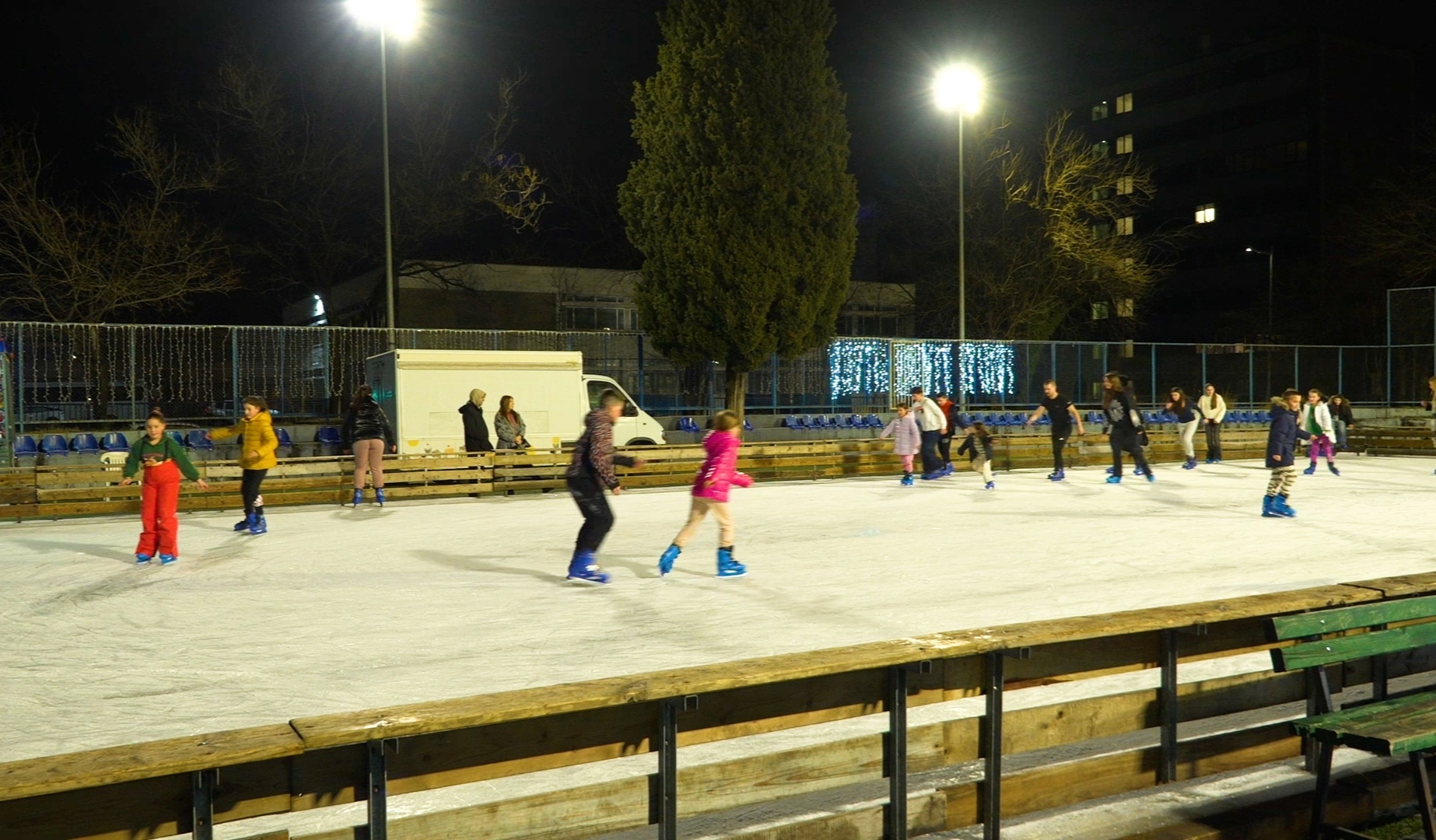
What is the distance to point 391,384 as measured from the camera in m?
18.9

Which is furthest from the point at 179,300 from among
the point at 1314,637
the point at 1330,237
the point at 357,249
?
the point at 1330,237

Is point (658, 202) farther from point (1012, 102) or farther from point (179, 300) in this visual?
point (1012, 102)

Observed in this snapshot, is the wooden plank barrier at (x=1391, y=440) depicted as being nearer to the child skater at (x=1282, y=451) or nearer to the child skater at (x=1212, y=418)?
the child skater at (x=1212, y=418)

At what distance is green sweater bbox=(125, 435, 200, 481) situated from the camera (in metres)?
11.2

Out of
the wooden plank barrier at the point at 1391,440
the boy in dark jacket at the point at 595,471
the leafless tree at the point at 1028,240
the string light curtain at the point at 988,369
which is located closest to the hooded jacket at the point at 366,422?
the boy in dark jacket at the point at 595,471

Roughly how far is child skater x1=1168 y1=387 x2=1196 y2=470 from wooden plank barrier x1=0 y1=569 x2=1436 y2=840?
19346 millimetres

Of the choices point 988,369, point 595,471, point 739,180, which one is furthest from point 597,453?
point 988,369

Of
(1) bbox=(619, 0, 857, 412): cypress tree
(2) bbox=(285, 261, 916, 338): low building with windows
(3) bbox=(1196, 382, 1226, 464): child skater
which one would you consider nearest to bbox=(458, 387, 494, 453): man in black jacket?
(1) bbox=(619, 0, 857, 412): cypress tree

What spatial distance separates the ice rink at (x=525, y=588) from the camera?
6410 millimetres

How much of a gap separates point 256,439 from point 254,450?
0.48 ft

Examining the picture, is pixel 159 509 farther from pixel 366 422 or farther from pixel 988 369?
pixel 988 369

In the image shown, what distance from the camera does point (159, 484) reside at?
11227 millimetres

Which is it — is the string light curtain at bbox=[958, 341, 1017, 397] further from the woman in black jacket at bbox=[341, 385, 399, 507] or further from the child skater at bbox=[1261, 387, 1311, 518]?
the woman in black jacket at bbox=[341, 385, 399, 507]

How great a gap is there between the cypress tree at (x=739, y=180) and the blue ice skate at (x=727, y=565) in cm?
1524
